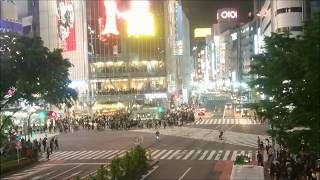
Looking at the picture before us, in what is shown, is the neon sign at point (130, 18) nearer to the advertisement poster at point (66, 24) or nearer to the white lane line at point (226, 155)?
the advertisement poster at point (66, 24)

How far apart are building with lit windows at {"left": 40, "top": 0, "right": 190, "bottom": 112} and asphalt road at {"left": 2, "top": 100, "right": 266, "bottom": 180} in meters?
47.0

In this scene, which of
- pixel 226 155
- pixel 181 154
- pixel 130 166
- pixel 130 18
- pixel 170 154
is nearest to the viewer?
pixel 130 166

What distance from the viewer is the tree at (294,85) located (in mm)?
15690

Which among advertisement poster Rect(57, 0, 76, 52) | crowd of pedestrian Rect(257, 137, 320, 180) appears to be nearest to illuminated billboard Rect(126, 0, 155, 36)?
advertisement poster Rect(57, 0, 76, 52)

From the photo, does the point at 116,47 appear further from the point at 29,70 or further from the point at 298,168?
the point at 298,168

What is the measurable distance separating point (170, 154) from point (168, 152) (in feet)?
4.33

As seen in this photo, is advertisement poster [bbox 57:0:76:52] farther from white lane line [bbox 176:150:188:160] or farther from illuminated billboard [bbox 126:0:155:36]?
white lane line [bbox 176:150:188:160]

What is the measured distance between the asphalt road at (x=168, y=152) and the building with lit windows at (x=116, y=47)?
47014 millimetres

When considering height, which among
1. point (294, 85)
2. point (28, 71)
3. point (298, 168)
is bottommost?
point (298, 168)

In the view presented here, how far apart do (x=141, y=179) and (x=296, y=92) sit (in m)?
15.3

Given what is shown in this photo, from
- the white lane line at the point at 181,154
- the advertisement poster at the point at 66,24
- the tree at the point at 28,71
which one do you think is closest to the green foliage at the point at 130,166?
the white lane line at the point at 181,154

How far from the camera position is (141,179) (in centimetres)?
3244

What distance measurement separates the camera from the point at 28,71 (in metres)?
38.3

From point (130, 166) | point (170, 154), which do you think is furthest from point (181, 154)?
point (130, 166)
